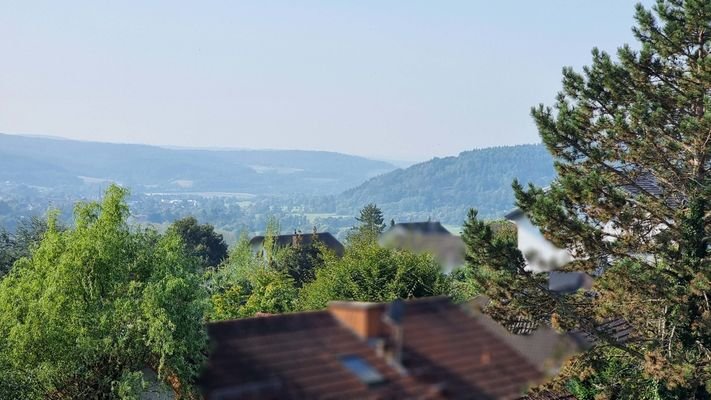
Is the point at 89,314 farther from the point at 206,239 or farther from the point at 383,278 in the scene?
the point at 206,239

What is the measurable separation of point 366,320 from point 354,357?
101 millimetres

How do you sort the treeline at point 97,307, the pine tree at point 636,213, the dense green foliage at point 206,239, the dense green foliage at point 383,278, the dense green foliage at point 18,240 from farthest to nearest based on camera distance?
the dense green foliage at point 206,239 → the dense green foliage at point 18,240 → the dense green foliage at point 383,278 → the pine tree at point 636,213 → the treeline at point 97,307

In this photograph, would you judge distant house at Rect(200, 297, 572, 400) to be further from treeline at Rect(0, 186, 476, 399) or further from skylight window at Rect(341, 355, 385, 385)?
treeline at Rect(0, 186, 476, 399)

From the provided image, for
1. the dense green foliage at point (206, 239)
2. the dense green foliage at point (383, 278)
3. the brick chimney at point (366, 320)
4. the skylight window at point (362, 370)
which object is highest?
the brick chimney at point (366, 320)

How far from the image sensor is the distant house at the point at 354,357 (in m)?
1.79

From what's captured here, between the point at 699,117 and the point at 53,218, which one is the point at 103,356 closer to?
the point at 53,218

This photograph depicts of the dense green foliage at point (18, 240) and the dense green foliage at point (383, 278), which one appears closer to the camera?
the dense green foliage at point (383, 278)

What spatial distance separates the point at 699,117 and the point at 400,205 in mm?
72237

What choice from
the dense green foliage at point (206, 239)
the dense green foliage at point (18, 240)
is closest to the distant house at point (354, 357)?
the dense green foliage at point (18, 240)

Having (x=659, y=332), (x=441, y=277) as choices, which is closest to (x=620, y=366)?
(x=659, y=332)

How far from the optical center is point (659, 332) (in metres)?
11.1

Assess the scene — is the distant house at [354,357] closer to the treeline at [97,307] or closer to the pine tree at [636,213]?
the treeline at [97,307]

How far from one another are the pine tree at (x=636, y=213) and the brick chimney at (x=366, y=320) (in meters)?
8.68

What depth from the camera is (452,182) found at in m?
87.1
